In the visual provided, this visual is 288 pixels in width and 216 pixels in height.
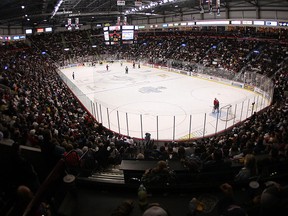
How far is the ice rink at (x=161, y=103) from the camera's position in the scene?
17406mm

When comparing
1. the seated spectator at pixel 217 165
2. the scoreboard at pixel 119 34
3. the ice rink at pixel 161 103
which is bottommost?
the ice rink at pixel 161 103

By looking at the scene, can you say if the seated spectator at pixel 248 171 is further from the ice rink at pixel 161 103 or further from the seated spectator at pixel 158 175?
the ice rink at pixel 161 103

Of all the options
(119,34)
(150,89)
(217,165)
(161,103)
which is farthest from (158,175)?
(119,34)

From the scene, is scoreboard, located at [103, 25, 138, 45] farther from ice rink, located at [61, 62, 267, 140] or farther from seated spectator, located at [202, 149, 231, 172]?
seated spectator, located at [202, 149, 231, 172]

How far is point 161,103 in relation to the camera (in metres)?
23.3

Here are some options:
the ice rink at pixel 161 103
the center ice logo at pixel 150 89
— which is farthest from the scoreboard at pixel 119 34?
the center ice logo at pixel 150 89

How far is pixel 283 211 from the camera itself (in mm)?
3293

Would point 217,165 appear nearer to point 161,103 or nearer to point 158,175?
point 158,175

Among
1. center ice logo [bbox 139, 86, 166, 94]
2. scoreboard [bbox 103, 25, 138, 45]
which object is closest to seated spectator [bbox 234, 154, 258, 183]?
center ice logo [bbox 139, 86, 166, 94]

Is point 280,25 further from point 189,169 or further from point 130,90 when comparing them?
point 189,169

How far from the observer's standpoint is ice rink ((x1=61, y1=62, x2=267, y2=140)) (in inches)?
685

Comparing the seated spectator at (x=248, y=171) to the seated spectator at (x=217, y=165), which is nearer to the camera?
the seated spectator at (x=248, y=171)

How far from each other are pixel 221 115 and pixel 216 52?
72.7 feet

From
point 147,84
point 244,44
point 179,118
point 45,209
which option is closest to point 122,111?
point 179,118
